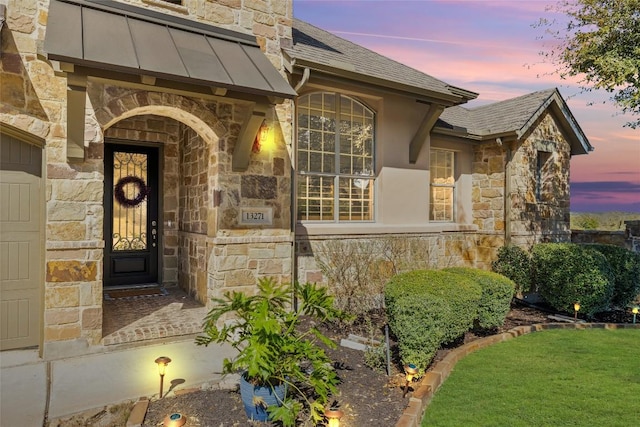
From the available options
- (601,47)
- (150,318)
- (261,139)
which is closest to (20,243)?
(150,318)

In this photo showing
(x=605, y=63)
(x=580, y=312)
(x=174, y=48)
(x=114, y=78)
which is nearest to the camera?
(x=114, y=78)

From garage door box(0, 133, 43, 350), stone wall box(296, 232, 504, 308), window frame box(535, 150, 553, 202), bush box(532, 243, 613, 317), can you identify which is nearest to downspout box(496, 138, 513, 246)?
window frame box(535, 150, 553, 202)

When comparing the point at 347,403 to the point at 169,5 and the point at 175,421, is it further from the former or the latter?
the point at 169,5

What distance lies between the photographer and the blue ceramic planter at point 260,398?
10.4 feet

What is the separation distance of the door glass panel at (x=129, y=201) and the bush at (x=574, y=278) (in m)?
8.61

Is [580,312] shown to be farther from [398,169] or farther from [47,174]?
[47,174]

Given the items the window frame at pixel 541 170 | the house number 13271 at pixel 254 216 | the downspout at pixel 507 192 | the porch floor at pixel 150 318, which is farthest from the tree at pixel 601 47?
the porch floor at pixel 150 318

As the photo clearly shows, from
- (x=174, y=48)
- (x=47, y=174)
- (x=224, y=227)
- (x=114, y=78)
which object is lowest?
(x=224, y=227)

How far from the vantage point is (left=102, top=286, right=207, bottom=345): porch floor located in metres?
5.16

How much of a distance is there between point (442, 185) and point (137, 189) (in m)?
7.42

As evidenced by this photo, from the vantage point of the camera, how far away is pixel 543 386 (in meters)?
4.14

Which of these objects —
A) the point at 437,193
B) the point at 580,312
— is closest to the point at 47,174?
the point at 437,193

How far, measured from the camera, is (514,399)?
3.82 m

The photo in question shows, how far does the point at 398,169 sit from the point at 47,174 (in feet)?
20.5
